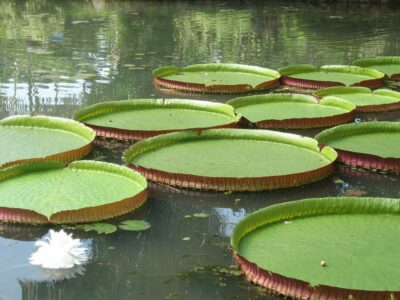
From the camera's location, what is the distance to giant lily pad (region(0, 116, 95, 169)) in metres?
4.05

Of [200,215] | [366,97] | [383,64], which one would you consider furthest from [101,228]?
Result: [383,64]

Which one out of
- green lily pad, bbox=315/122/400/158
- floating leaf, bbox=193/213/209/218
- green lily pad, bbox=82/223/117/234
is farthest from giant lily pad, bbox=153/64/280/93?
green lily pad, bbox=82/223/117/234

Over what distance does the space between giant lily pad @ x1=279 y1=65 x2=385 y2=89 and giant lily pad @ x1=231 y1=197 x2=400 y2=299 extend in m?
2.85

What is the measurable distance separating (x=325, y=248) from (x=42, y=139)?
82.0 inches

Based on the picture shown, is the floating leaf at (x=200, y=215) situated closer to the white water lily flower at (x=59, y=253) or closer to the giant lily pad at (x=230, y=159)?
the giant lily pad at (x=230, y=159)

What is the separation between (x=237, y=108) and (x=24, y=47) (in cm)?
381

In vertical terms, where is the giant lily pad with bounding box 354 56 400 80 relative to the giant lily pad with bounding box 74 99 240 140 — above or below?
above

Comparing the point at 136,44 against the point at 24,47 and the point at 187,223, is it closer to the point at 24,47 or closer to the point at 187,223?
the point at 24,47

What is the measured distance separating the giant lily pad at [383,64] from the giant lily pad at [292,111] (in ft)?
5.46

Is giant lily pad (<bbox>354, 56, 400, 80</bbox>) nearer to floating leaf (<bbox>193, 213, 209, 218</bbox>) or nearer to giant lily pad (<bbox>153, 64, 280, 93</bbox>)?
giant lily pad (<bbox>153, 64, 280, 93</bbox>)

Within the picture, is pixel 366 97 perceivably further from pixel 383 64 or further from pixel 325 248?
pixel 325 248

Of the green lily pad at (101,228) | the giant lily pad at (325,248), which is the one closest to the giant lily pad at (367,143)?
the giant lily pad at (325,248)

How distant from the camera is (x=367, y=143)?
174 inches

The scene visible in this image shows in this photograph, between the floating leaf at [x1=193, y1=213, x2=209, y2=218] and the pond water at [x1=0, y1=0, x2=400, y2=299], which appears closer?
the pond water at [x1=0, y1=0, x2=400, y2=299]
